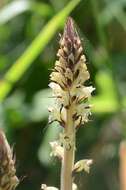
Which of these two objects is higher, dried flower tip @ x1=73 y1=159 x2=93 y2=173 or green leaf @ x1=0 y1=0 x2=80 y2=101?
green leaf @ x1=0 y1=0 x2=80 y2=101

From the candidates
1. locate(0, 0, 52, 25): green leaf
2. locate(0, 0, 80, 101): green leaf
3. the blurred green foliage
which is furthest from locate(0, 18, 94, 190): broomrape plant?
locate(0, 0, 52, 25): green leaf

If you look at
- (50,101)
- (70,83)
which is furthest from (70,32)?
(50,101)

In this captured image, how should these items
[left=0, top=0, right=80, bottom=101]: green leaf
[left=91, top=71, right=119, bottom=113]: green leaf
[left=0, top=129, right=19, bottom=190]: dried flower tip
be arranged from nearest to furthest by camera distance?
[left=0, top=129, right=19, bottom=190]: dried flower tip < [left=0, top=0, right=80, bottom=101]: green leaf < [left=91, top=71, right=119, bottom=113]: green leaf

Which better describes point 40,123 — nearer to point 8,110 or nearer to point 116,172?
point 8,110

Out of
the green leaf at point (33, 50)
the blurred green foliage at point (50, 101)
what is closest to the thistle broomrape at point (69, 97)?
the green leaf at point (33, 50)

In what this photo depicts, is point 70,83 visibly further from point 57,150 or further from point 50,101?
point 50,101

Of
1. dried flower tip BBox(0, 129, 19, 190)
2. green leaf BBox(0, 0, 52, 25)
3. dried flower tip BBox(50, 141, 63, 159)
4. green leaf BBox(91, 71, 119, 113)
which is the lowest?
dried flower tip BBox(0, 129, 19, 190)

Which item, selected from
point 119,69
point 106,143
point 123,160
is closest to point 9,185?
point 123,160

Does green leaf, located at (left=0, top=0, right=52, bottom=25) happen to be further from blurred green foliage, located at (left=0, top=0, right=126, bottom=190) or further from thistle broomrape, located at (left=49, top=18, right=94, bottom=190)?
thistle broomrape, located at (left=49, top=18, right=94, bottom=190)
